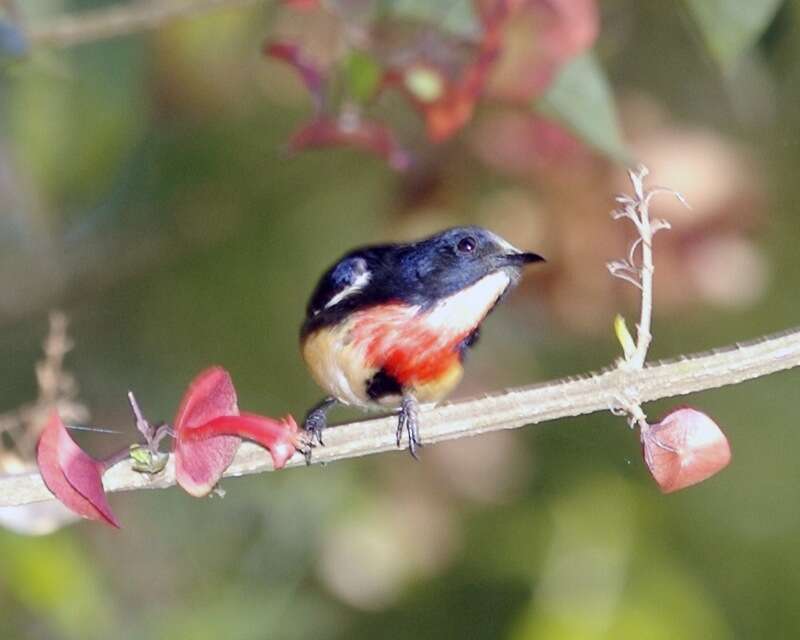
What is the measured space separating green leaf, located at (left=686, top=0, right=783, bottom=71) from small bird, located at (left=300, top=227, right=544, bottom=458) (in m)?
0.43

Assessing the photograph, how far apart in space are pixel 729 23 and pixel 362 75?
592 millimetres

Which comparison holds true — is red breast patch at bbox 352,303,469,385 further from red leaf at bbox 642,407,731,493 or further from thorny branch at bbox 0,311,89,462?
red leaf at bbox 642,407,731,493

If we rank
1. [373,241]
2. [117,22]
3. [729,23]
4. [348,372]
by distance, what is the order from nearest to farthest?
[729,23] < [348,372] < [117,22] < [373,241]

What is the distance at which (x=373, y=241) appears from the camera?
4.10m

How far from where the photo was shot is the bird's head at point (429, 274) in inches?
89.9

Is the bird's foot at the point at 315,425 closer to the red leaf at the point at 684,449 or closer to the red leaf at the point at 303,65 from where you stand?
the red leaf at the point at 684,449

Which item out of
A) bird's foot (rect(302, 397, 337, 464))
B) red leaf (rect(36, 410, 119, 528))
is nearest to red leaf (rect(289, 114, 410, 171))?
bird's foot (rect(302, 397, 337, 464))

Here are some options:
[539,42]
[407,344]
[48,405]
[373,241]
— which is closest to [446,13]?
[539,42]

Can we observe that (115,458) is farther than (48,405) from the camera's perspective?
No

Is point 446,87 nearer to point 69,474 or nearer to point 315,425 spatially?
point 315,425

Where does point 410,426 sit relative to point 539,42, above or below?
below

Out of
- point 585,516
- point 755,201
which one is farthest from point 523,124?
point 585,516

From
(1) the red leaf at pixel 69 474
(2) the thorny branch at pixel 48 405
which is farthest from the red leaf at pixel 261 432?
(2) the thorny branch at pixel 48 405

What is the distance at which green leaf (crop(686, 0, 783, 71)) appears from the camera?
2062 mm
